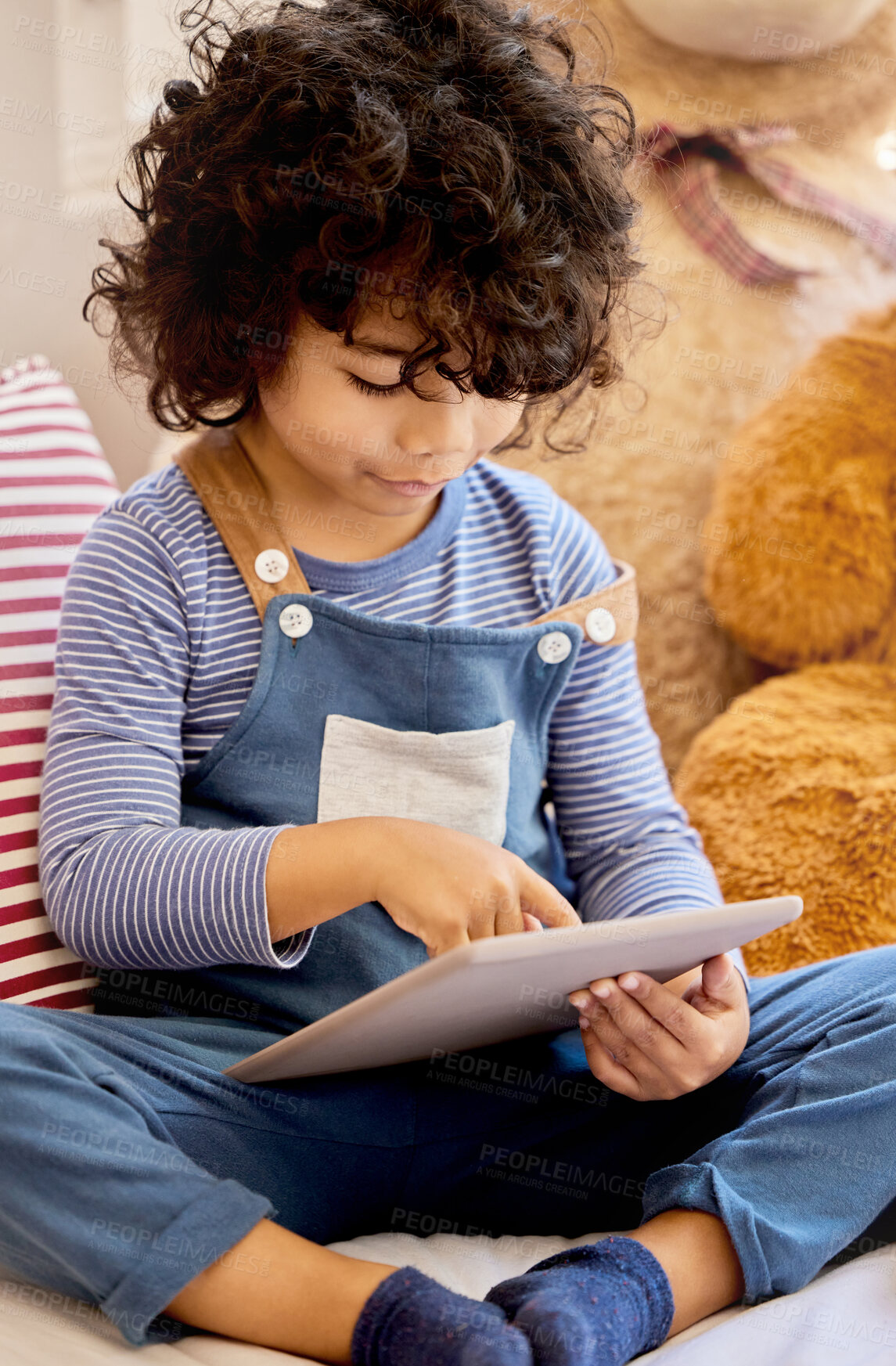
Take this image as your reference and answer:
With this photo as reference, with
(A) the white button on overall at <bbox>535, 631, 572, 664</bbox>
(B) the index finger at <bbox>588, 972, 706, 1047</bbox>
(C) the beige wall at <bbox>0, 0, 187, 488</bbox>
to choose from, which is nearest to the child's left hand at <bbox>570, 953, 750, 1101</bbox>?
(B) the index finger at <bbox>588, 972, 706, 1047</bbox>

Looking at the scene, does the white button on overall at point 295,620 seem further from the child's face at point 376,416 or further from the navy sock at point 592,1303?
the navy sock at point 592,1303

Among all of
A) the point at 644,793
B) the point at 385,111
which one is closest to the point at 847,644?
the point at 644,793

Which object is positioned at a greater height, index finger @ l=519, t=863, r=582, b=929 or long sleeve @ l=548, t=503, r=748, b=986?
index finger @ l=519, t=863, r=582, b=929

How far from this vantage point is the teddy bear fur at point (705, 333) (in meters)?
1.05

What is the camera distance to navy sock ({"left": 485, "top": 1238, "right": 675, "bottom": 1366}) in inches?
19.6

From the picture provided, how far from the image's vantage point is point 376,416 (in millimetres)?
658

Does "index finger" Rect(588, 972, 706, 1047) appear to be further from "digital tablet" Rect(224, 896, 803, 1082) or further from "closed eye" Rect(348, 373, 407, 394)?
"closed eye" Rect(348, 373, 407, 394)

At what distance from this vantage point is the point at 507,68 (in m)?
0.70

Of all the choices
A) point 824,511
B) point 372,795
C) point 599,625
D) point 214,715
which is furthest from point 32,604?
point 824,511

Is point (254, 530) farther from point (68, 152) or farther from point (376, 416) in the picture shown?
point (68, 152)

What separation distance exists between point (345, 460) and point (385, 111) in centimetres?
18

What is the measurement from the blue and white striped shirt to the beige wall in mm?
289

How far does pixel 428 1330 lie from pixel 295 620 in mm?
402

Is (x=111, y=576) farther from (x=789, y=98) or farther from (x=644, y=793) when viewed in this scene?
(x=789, y=98)
